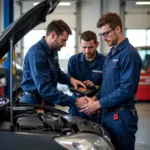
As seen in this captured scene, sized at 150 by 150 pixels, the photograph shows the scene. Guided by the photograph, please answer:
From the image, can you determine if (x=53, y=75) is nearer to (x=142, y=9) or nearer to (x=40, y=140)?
(x=40, y=140)

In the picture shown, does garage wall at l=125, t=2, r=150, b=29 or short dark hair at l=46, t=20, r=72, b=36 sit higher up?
garage wall at l=125, t=2, r=150, b=29

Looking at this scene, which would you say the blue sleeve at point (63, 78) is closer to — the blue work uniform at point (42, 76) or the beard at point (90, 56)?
the blue work uniform at point (42, 76)

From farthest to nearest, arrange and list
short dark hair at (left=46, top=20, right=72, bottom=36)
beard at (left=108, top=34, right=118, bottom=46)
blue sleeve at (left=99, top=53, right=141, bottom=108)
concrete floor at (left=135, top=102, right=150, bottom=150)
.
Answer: concrete floor at (left=135, top=102, right=150, bottom=150), short dark hair at (left=46, top=20, right=72, bottom=36), beard at (left=108, top=34, right=118, bottom=46), blue sleeve at (left=99, top=53, right=141, bottom=108)

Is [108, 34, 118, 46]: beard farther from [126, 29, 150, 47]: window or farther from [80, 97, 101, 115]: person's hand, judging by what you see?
[126, 29, 150, 47]: window

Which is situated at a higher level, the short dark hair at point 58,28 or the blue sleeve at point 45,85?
the short dark hair at point 58,28

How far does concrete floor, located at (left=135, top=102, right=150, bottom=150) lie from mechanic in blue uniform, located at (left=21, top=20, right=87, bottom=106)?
1.84 meters

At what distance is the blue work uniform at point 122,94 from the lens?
254cm

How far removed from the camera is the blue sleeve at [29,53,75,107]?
275 centimetres

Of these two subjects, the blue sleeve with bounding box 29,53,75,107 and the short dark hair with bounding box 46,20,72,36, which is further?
the short dark hair with bounding box 46,20,72,36

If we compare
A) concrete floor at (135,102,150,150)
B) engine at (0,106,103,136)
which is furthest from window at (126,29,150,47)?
engine at (0,106,103,136)

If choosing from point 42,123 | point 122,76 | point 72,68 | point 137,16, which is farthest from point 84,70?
point 137,16

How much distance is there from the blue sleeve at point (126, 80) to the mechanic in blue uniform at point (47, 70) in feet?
1.19

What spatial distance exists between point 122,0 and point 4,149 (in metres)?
10.8

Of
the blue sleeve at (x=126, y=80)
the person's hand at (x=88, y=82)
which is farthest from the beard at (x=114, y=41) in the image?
the person's hand at (x=88, y=82)
